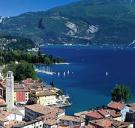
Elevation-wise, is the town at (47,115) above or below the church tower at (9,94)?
below

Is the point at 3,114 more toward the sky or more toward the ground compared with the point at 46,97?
more toward the sky

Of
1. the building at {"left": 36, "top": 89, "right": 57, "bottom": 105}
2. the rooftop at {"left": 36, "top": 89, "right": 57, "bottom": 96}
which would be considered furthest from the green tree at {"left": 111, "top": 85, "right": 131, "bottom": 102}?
the rooftop at {"left": 36, "top": 89, "right": 57, "bottom": 96}

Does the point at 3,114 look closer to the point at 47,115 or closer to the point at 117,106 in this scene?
the point at 47,115


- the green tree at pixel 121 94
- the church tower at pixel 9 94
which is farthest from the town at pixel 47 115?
the green tree at pixel 121 94

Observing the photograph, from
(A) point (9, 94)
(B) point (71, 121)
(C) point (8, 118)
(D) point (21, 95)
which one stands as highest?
(A) point (9, 94)

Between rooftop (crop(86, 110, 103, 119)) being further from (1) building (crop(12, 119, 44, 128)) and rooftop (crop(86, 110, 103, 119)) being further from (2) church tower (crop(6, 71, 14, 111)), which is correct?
(2) church tower (crop(6, 71, 14, 111))

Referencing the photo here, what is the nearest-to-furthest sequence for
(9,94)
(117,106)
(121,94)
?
1. (117,106)
2. (9,94)
3. (121,94)

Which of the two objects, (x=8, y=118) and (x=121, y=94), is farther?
(x=121, y=94)

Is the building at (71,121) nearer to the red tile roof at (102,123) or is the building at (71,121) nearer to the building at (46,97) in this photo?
the red tile roof at (102,123)

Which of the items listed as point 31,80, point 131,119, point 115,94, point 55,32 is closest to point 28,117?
point 131,119

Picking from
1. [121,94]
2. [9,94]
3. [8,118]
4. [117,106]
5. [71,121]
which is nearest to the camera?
[71,121]

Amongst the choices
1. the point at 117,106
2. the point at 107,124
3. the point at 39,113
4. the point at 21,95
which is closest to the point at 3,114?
the point at 39,113

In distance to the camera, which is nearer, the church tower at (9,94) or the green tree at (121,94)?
the church tower at (9,94)

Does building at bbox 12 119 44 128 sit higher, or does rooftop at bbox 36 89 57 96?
rooftop at bbox 36 89 57 96
